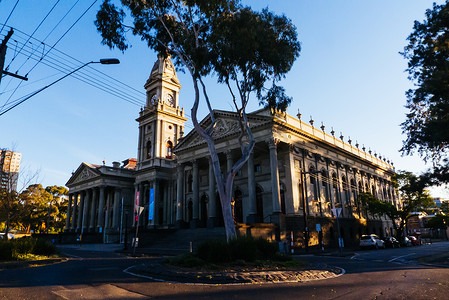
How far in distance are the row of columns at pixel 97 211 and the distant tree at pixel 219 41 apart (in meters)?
36.7

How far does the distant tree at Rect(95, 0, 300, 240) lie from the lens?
15930 millimetres

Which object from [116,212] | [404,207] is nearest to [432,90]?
[404,207]

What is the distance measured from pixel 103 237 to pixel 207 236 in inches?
985

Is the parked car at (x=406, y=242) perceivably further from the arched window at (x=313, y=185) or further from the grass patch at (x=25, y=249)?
the grass patch at (x=25, y=249)

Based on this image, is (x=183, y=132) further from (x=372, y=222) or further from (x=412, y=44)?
(x=412, y=44)

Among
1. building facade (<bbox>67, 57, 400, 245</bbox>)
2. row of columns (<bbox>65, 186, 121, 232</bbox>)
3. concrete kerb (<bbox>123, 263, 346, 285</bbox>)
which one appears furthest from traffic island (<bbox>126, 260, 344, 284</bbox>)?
row of columns (<bbox>65, 186, 121, 232</bbox>)

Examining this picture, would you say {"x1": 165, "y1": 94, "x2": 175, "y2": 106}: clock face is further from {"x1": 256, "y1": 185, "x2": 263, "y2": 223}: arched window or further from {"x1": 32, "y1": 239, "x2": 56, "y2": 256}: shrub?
{"x1": 32, "y1": 239, "x2": 56, "y2": 256}: shrub

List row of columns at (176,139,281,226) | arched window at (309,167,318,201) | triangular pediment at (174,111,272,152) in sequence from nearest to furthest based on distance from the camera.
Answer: row of columns at (176,139,281,226)
triangular pediment at (174,111,272,152)
arched window at (309,167,318,201)

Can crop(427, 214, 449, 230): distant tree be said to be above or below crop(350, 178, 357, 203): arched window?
below

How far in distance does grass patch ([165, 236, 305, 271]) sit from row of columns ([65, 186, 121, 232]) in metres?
39.5

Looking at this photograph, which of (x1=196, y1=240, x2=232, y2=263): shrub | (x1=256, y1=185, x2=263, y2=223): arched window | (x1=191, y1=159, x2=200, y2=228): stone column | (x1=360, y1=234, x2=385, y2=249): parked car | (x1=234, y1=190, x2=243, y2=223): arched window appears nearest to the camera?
(x1=196, y1=240, x2=232, y2=263): shrub

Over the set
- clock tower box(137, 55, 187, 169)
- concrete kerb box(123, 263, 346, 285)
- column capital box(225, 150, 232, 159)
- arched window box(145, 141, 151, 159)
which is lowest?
concrete kerb box(123, 263, 346, 285)

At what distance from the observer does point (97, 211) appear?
178ft

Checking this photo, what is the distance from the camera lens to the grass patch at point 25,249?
13.8 metres
